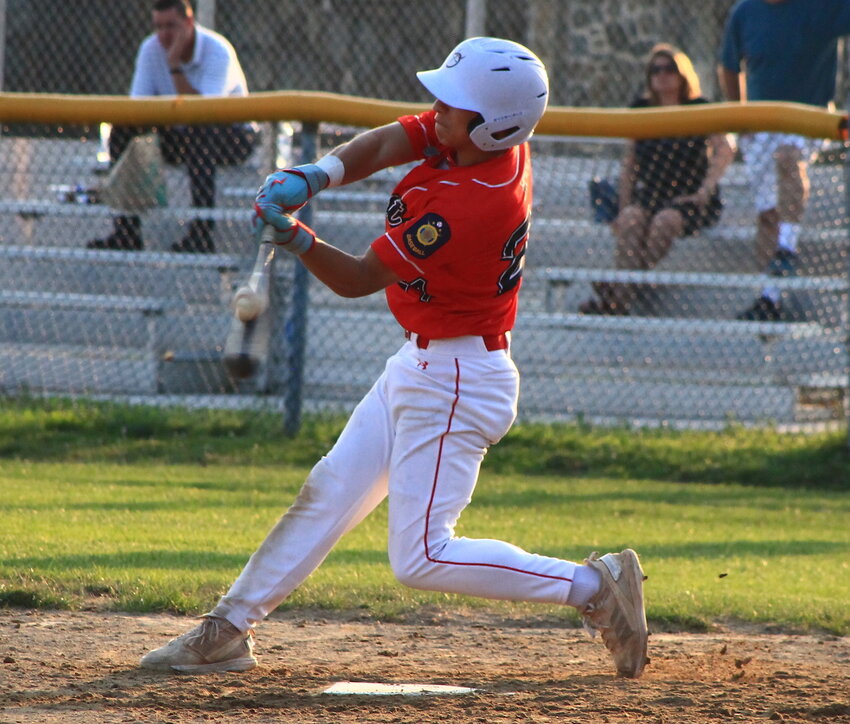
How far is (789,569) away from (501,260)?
8.91ft

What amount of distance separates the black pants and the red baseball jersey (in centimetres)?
488

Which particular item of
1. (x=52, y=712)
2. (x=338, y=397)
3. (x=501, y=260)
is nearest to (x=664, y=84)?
(x=338, y=397)

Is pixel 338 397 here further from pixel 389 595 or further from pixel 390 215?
pixel 390 215

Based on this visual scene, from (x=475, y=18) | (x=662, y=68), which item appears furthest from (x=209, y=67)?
(x=475, y=18)

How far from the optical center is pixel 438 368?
148 inches

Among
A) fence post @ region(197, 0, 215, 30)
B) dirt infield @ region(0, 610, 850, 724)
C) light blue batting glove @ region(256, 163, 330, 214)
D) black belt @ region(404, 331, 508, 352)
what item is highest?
fence post @ region(197, 0, 215, 30)

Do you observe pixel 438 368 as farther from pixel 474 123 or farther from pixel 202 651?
pixel 202 651

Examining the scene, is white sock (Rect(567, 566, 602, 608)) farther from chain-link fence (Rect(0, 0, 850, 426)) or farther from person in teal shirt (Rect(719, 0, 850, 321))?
person in teal shirt (Rect(719, 0, 850, 321))

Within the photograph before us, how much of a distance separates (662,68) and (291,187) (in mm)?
5871

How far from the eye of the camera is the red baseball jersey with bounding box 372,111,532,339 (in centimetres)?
355

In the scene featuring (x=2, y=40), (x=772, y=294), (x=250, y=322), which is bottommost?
(x=250, y=322)

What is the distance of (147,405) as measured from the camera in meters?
8.33

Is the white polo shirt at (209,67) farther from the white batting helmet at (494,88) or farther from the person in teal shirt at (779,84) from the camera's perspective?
the white batting helmet at (494,88)

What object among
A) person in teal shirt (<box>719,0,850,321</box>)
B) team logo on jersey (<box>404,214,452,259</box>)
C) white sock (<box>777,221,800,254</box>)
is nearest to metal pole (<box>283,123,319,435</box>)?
person in teal shirt (<box>719,0,850,321</box>)
